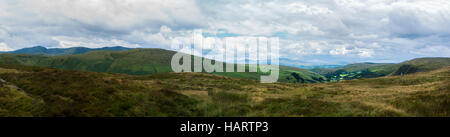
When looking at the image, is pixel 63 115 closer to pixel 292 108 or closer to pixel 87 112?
pixel 87 112

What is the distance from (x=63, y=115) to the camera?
1611cm

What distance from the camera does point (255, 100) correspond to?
2681cm
